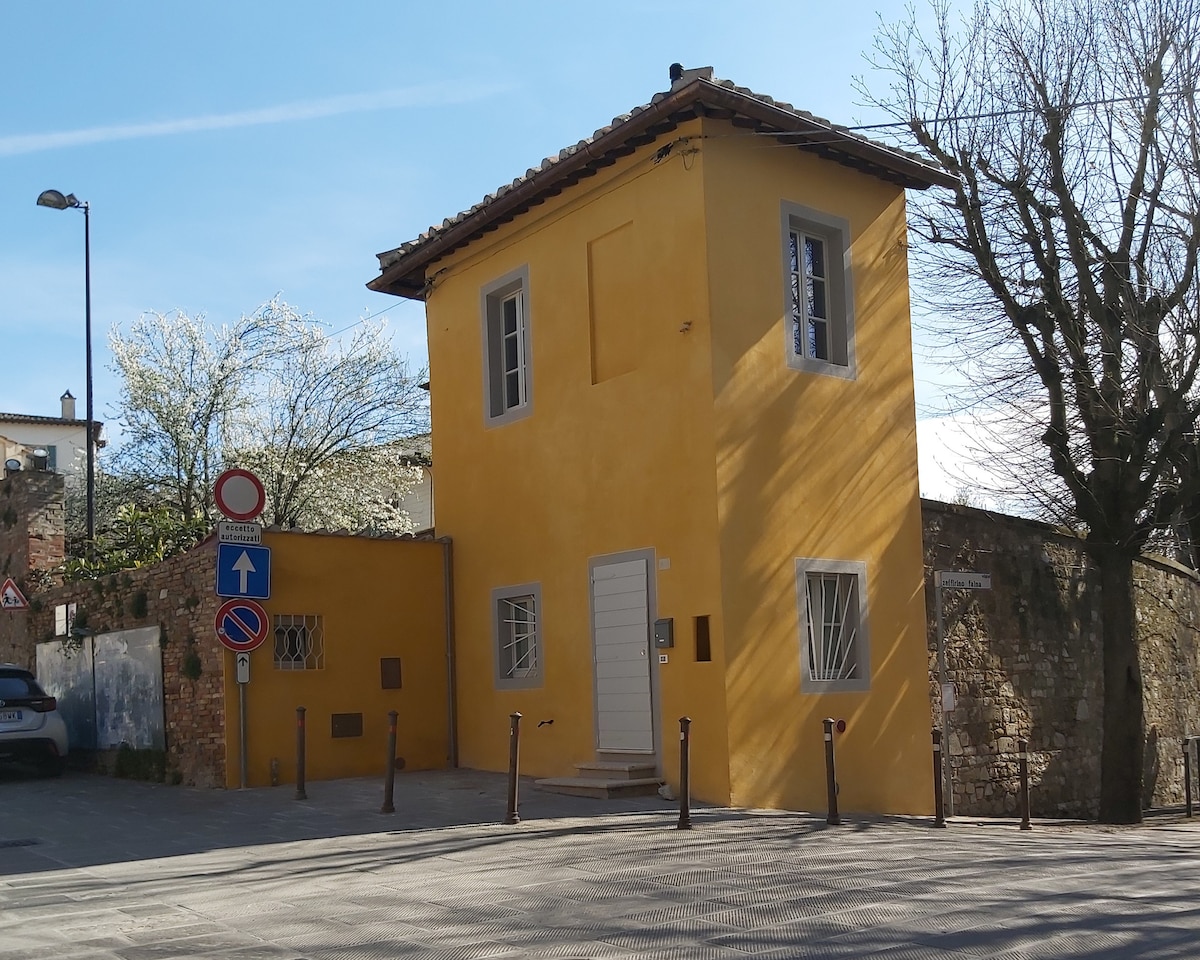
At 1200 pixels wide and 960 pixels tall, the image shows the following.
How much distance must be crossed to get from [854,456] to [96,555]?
13.4 metres

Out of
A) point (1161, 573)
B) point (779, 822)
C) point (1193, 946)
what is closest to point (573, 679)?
point (779, 822)

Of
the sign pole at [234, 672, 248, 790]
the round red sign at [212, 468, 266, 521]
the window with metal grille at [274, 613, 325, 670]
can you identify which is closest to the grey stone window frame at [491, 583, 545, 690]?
the window with metal grille at [274, 613, 325, 670]

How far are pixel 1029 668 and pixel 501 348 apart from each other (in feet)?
27.1

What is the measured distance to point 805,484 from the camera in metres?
13.4

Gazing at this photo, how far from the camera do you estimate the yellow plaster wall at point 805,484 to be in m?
12.6

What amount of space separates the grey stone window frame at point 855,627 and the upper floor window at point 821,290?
2.12 meters

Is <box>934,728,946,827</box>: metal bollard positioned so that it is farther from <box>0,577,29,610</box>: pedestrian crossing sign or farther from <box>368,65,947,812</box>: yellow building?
<box>0,577,29,610</box>: pedestrian crossing sign

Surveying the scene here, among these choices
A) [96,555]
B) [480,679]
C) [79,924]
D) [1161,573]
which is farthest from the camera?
[96,555]

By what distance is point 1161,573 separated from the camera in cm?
1972

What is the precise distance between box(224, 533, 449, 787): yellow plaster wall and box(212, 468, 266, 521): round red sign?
102cm

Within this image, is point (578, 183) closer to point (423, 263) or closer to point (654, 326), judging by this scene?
point (654, 326)

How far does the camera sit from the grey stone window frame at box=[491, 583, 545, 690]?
1476 cm

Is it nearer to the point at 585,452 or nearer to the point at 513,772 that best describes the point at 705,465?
the point at 585,452

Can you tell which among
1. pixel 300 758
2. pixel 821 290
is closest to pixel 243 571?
pixel 300 758
